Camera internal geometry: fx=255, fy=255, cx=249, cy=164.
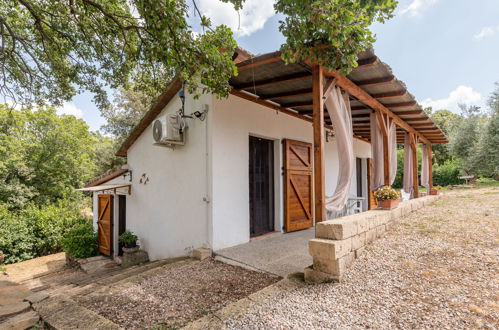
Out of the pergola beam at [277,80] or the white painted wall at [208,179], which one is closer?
the pergola beam at [277,80]

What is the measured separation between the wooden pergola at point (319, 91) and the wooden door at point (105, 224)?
5.62 metres

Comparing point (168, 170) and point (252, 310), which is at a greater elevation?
point (168, 170)

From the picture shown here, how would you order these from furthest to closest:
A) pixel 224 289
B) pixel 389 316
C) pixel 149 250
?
pixel 149 250, pixel 224 289, pixel 389 316

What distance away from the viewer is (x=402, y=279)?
8.60 ft

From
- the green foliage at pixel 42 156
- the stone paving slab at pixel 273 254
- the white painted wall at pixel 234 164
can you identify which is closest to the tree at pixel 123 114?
the green foliage at pixel 42 156

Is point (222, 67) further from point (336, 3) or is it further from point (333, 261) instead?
point (333, 261)

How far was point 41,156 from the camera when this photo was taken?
13594mm

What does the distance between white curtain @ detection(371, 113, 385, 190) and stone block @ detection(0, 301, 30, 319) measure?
6123 mm

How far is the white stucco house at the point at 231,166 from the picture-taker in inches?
177

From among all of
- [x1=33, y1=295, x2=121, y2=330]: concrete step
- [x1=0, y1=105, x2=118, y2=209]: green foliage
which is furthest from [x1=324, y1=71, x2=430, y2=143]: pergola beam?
[x1=0, y1=105, x2=118, y2=209]: green foliage

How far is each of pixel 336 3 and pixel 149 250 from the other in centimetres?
611

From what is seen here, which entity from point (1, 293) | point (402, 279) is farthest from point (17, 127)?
point (402, 279)

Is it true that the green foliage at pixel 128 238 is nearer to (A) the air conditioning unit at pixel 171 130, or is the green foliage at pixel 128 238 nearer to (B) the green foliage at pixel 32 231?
(A) the air conditioning unit at pixel 171 130

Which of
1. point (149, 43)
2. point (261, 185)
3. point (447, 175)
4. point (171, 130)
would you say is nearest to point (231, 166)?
point (261, 185)
